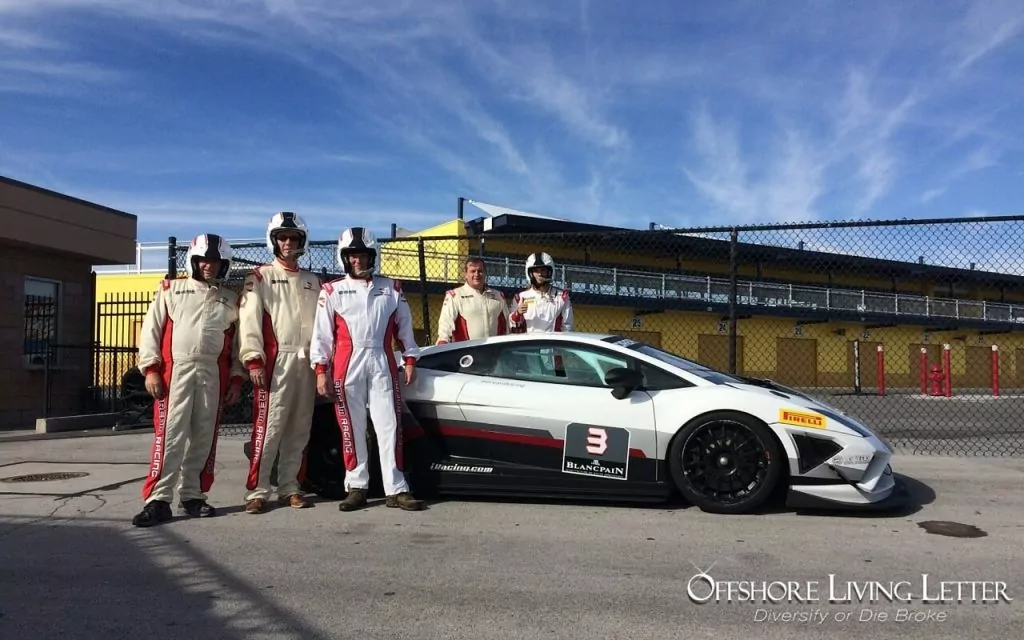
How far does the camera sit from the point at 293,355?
5512 millimetres

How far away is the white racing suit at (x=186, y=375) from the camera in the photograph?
526cm

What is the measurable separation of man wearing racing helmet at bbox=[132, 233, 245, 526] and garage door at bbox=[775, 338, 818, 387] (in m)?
25.6

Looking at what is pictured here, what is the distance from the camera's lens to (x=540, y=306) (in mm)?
7492

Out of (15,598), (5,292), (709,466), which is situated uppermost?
(5,292)

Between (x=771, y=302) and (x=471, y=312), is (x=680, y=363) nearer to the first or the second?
(x=471, y=312)

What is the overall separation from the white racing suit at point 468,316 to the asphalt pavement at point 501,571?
1903 millimetres

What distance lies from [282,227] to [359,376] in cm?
126

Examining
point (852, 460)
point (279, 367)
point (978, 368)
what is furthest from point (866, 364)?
point (279, 367)

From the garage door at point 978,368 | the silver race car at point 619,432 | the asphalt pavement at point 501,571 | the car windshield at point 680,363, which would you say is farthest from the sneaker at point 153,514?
the garage door at point 978,368

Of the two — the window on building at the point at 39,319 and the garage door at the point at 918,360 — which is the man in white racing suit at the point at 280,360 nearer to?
the window on building at the point at 39,319

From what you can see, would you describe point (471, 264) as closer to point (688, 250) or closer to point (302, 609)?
point (302, 609)

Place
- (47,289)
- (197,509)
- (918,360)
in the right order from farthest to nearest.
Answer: (918,360), (47,289), (197,509)

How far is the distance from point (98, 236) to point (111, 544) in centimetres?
1048

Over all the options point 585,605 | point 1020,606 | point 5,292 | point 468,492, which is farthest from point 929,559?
point 5,292
